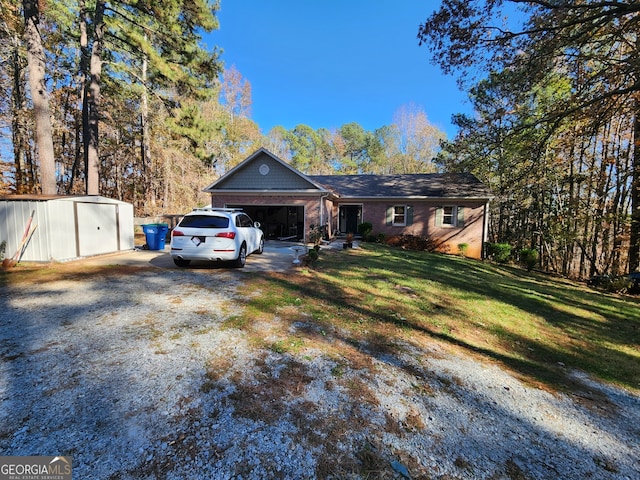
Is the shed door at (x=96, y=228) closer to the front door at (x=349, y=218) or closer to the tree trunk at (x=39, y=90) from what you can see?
the tree trunk at (x=39, y=90)

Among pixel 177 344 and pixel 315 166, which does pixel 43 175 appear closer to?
pixel 177 344

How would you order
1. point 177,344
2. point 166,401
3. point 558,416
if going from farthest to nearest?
point 177,344
point 558,416
point 166,401

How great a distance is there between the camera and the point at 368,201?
17.6 metres

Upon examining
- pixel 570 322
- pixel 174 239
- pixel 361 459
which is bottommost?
pixel 570 322

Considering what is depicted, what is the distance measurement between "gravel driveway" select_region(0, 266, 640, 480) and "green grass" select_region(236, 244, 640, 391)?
52 centimetres

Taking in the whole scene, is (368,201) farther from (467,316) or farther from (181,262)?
(467,316)

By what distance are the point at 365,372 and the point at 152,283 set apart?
17.4 feet

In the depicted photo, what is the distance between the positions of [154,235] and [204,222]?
5.04 m

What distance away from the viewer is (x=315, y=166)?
130 feet

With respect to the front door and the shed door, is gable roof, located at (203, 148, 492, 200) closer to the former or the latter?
the front door

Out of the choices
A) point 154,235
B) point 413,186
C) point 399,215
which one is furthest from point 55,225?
point 413,186

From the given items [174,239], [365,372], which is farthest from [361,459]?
[174,239]

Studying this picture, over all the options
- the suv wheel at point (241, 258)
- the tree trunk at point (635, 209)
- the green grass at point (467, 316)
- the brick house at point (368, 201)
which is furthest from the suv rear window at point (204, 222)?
the tree trunk at point (635, 209)

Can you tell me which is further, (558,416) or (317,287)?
(317,287)
